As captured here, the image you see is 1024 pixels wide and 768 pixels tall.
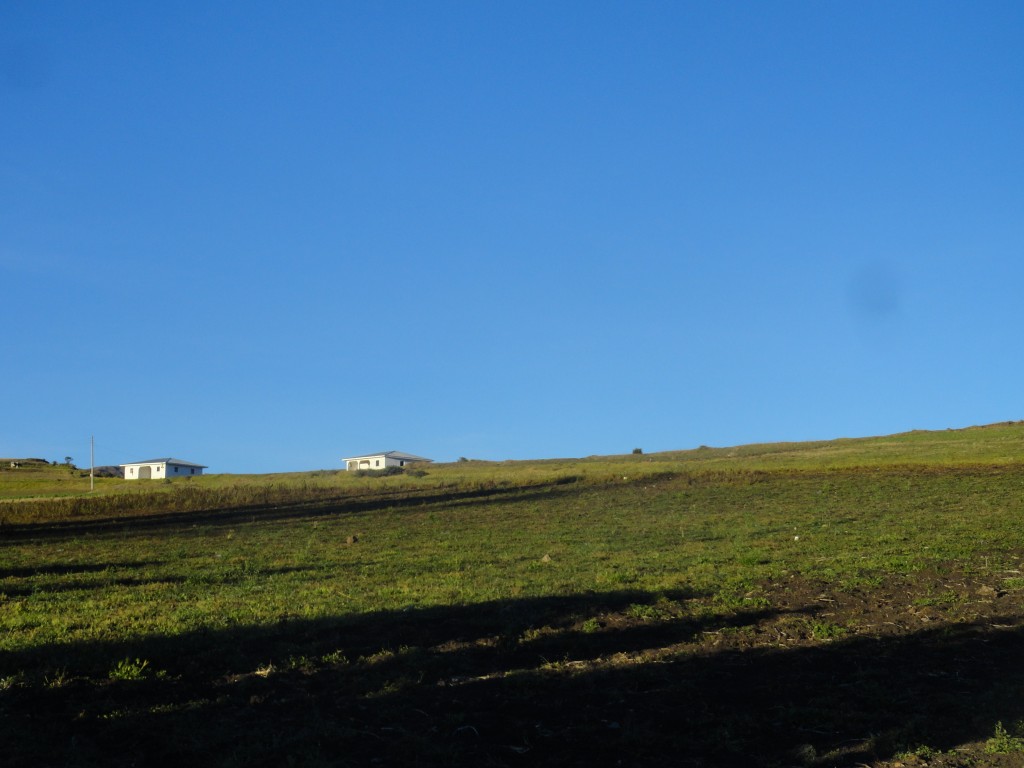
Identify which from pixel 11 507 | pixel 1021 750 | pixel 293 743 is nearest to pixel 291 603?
pixel 293 743

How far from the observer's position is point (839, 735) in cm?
806

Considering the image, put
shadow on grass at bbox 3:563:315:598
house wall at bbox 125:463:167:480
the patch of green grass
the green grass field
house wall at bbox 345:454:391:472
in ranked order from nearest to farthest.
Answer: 1. the patch of green grass
2. the green grass field
3. shadow on grass at bbox 3:563:315:598
4. house wall at bbox 125:463:167:480
5. house wall at bbox 345:454:391:472

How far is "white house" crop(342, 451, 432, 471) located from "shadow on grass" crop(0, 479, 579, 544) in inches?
3160

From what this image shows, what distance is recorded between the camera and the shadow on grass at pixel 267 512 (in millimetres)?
36500

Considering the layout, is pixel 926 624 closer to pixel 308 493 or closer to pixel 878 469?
pixel 878 469

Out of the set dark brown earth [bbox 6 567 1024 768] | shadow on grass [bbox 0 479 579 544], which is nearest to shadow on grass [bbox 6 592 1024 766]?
dark brown earth [bbox 6 567 1024 768]

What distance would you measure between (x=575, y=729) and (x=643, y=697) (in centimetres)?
117

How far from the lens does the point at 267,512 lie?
4372cm

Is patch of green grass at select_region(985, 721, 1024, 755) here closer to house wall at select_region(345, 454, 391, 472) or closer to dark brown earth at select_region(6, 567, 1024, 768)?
dark brown earth at select_region(6, 567, 1024, 768)

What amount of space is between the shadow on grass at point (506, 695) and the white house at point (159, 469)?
12828 centimetres

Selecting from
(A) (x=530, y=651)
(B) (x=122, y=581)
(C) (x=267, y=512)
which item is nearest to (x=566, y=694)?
(A) (x=530, y=651)

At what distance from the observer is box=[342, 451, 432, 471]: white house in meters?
136

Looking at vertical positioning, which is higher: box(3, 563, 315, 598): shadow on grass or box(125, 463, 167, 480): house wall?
box(125, 463, 167, 480): house wall

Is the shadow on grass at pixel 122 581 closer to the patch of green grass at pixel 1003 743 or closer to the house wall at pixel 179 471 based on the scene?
the patch of green grass at pixel 1003 743
